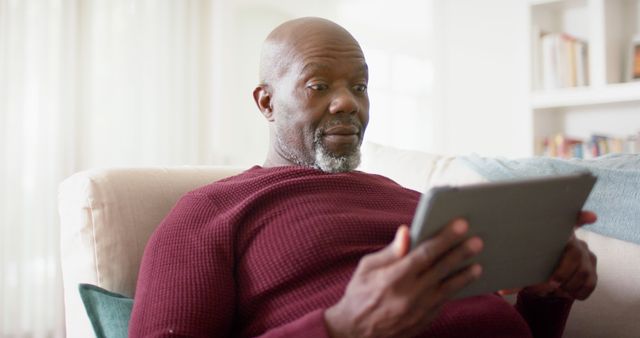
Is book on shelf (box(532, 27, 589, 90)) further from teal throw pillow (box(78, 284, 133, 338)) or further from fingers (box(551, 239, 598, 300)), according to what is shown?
teal throw pillow (box(78, 284, 133, 338))

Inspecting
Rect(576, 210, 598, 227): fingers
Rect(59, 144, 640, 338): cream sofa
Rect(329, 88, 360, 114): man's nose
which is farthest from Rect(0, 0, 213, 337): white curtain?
Rect(576, 210, 598, 227): fingers

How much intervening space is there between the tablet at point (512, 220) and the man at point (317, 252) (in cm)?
2

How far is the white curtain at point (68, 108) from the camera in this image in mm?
2652

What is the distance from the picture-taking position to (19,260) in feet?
8.73

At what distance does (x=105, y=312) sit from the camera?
1070 millimetres

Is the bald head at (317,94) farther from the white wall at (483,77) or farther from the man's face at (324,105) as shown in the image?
the white wall at (483,77)

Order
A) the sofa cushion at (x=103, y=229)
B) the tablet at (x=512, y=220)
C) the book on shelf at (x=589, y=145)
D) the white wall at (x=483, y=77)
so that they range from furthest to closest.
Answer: the white wall at (x=483, y=77), the book on shelf at (x=589, y=145), the sofa cushion at (x=103, y=229), the tablet at (x=512, y=220)

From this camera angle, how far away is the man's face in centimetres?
124

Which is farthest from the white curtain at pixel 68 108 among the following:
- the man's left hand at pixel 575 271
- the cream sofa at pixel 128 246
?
the man's left hand at pixel 575 271

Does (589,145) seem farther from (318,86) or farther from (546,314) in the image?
(318,86)

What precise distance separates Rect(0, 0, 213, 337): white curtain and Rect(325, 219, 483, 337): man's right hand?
2374 mm

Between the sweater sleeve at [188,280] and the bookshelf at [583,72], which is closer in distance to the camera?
the sweater sleeve at [188,280]

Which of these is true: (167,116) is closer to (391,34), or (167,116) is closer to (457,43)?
(457,43)

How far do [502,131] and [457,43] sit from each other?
0.60 m
